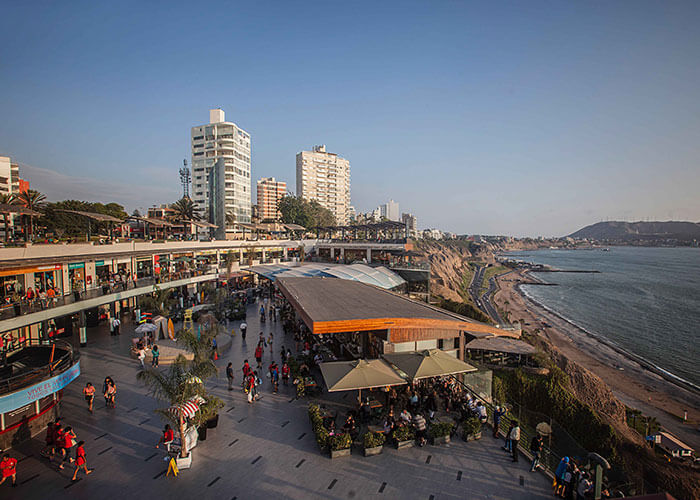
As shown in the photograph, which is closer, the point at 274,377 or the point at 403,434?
the point at 403,434

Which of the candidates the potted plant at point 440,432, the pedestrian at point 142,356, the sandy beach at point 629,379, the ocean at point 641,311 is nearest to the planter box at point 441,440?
the potted plant at point 440,432

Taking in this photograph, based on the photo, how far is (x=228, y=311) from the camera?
24.4 meters

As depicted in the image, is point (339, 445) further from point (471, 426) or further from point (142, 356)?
point (142, 356)

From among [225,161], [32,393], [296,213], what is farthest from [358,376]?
[225,161]

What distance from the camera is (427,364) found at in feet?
34.8

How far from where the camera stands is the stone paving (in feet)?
24.8

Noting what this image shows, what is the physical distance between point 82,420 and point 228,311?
13529mm

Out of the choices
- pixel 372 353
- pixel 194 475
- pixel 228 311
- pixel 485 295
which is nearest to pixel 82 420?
pixel 194 475

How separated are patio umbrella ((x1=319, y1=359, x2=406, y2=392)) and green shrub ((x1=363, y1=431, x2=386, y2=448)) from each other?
47.2 inches

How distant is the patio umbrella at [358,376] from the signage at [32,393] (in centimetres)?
830

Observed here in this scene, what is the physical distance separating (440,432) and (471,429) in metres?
0.95

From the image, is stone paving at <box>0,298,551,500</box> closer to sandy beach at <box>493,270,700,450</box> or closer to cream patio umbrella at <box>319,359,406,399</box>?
cream patio umbrella at <box>319,359,406,399</box>

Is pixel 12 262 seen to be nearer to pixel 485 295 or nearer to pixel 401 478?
pixel 401 478

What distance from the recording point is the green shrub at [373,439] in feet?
28.8
